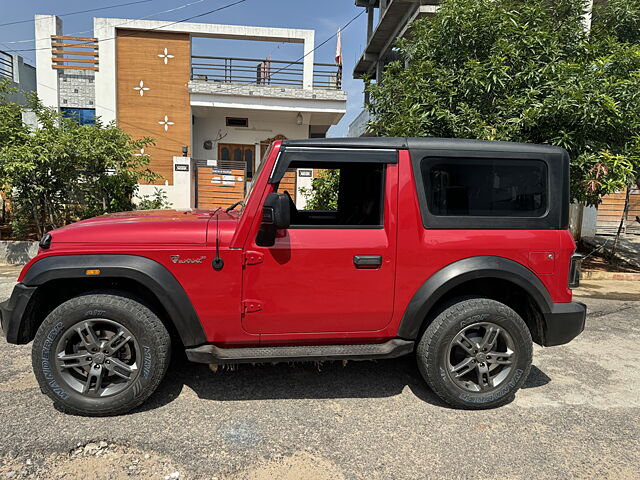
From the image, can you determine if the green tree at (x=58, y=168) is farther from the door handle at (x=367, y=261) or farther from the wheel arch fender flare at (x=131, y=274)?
the door handle at (x=367, y=261)

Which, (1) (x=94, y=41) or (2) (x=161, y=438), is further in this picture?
(1) (x=94, y=41)

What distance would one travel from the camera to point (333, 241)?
2.91 metres

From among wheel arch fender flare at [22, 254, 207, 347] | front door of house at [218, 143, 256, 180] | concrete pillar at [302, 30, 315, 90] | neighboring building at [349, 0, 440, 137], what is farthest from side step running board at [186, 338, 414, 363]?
front door of house at [218, 143, 256, 180]

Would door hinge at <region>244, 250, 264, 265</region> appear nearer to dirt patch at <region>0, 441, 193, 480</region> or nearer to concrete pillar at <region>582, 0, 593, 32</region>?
dirt patch at <region>0, 441, 193, 480</region>

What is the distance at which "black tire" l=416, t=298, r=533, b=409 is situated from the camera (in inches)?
119

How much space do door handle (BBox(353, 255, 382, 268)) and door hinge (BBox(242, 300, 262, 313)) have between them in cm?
73

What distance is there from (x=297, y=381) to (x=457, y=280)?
156 cm

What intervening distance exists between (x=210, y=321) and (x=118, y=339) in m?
0.62

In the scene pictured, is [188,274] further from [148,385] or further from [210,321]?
[148,385]

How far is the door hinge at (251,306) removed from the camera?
113 inches

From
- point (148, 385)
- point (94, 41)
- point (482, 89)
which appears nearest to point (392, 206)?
point (148, 385)

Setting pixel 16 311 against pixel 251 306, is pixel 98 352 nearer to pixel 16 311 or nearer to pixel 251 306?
pixel 16 311

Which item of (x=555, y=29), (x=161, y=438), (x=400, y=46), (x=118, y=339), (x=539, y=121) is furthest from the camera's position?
(x=400, y=46)

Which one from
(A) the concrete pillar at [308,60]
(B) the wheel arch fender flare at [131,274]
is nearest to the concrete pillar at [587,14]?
(B) the wheel arch fender flare at [131,274]
